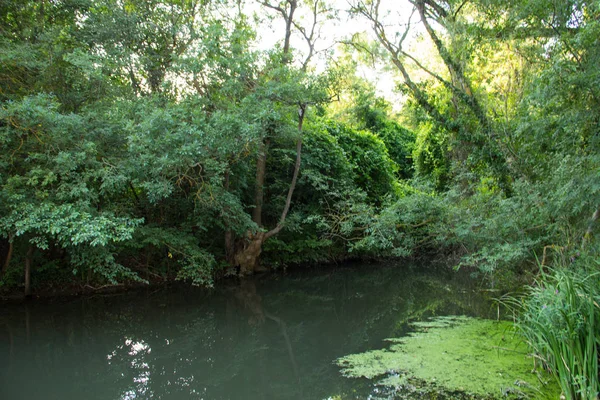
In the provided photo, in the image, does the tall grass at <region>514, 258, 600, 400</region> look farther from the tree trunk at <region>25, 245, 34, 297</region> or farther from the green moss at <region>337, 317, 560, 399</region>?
the tree trunk at <region>25, 245, 34, 297</region>

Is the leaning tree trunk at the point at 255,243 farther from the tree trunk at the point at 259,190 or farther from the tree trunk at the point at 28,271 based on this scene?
the tree trunk at the point at 28,271

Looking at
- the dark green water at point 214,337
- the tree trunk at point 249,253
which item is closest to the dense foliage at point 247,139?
the tree trunk at point 249,253

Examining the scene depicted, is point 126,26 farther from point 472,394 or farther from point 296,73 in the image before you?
point 472,394

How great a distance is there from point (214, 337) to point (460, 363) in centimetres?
349

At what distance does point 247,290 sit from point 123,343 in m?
3.71

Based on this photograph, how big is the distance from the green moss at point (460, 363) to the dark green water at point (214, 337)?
14.6 inches

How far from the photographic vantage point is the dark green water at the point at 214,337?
453 cm

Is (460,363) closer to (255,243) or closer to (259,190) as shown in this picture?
(255,243)

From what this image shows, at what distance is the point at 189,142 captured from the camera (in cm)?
704

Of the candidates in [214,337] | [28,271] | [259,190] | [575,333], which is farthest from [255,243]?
[575,333]

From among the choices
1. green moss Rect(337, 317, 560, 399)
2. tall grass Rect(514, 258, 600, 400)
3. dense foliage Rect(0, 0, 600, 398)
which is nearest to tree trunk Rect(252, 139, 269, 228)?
dense foliage Rect(0, 0, 600, 398)

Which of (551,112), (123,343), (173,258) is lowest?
(123,343)

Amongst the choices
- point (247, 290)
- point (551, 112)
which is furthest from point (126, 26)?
point (551, 112)

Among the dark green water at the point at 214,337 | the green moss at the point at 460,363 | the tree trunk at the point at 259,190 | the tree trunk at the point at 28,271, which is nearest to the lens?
the green moss at the point at 460,363
